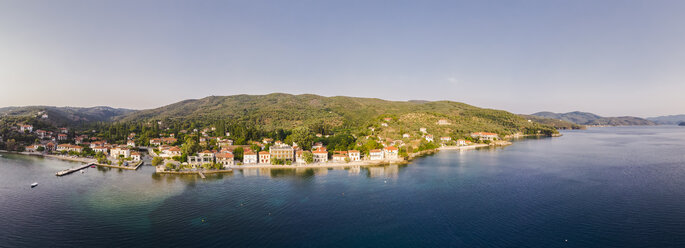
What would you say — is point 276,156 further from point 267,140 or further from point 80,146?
point 80,146

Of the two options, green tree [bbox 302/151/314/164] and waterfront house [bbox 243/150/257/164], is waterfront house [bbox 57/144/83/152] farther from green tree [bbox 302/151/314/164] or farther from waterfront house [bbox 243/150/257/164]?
green tree [bbox 302/151/314/164]

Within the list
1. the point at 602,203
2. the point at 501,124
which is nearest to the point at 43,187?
the point at 602,203

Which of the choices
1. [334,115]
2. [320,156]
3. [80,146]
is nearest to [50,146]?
[80,146]

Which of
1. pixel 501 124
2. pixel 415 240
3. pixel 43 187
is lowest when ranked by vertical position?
pixel 415 240

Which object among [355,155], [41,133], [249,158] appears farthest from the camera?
[41,133]

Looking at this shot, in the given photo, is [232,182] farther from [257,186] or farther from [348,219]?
[348,219]

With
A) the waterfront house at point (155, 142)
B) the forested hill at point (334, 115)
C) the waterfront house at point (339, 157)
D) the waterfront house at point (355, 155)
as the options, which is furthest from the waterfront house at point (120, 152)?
the forested hill at point (334, 115)

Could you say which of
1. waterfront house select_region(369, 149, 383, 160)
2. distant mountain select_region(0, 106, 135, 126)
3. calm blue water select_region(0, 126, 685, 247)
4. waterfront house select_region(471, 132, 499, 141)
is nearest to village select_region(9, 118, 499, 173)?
waterfront house select_region(369, 149, 383, 160)
